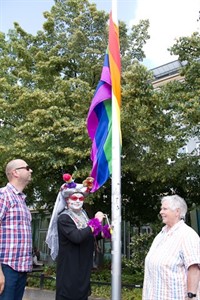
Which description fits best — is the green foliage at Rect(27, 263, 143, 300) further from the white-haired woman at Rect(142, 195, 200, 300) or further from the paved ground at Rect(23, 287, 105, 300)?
the white-haired woman at Rect(142, 195, 200, 300)

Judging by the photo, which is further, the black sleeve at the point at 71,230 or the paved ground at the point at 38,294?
the paved ground at the point at 38,294

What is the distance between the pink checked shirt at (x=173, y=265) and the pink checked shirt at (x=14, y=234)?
51.7 inches

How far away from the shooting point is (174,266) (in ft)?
11.5

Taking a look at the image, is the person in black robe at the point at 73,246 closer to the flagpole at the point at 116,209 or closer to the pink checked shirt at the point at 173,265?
the flagpole at the point at 116,209

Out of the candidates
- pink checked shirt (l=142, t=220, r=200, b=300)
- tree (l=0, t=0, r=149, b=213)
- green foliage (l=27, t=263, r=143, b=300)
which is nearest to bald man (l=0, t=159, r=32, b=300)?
pink checked shirt (l=142, t=220, r=200, b=300)

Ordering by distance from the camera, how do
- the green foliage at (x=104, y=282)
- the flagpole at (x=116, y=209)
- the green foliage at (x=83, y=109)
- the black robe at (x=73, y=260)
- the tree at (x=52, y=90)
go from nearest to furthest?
the black robe at (x=73, y=260) → the flagpole at (x=116, y=209) → the green foliage at (x=104, y=282) → the green foliage at (x=83, y=109) → the tree at (x=52, y=90)

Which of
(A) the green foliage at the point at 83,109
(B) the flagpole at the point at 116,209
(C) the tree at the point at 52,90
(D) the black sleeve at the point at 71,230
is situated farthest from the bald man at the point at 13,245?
(C) the tree at the point at 52,90

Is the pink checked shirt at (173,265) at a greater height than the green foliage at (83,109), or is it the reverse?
the green foliage at (83,109)

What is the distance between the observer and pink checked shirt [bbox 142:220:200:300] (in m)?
3.44

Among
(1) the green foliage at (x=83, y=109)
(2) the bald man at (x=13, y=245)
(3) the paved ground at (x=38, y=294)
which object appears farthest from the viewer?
(3) the paved ground at (x=38, y=294)

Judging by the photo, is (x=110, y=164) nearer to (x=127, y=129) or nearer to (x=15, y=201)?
(x=15, y=201)

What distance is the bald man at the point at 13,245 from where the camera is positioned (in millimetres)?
3369

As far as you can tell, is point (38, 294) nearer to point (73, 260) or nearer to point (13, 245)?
point (73, 260)

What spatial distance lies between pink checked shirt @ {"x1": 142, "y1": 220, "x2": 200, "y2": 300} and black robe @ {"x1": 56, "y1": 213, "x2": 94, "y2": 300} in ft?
2.24
